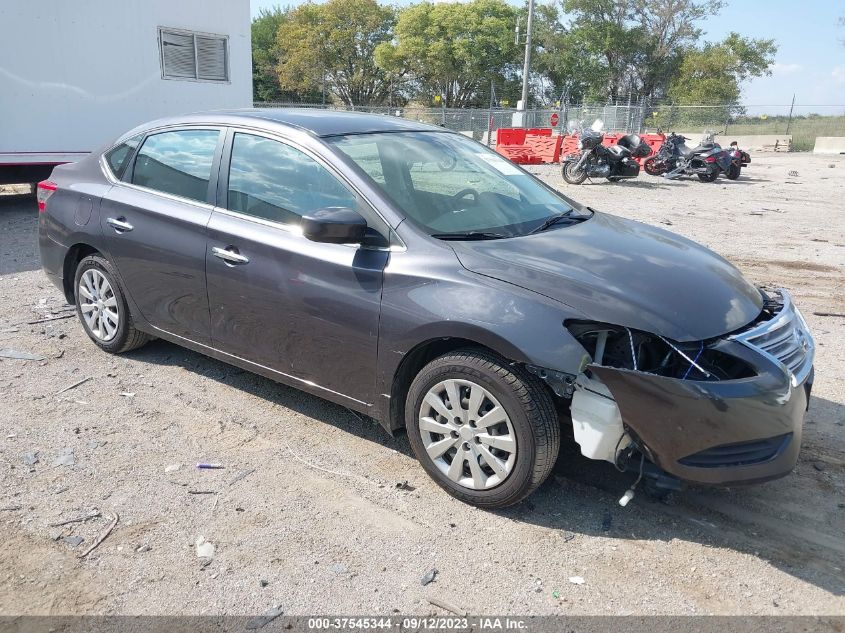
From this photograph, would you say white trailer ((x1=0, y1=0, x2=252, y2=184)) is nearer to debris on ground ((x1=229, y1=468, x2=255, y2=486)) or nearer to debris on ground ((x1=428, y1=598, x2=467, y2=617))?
debris on ground ((x1=229, y1=468, x2=255, y2=486))

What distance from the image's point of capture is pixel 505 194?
13.6 ft

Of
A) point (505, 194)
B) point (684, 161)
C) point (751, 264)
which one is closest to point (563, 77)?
point (684, 161)

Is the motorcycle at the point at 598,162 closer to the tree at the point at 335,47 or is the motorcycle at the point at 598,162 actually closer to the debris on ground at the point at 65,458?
the debris on ground at the point at 65,458

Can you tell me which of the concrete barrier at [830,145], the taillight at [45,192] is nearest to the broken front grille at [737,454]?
the taillight at [45,192]

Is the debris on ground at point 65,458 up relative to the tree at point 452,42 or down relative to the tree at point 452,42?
down

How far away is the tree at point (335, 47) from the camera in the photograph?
59.2 m

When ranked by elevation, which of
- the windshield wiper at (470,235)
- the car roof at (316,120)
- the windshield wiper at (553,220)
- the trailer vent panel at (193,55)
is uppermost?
the trailer vent panel at (193,55)

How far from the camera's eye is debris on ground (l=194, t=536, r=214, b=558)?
298 centimetres

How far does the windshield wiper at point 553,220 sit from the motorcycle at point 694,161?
616 inches

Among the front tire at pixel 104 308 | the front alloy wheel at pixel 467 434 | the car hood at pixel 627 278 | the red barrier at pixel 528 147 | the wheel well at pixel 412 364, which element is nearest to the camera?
the car hood at pixel 627 278

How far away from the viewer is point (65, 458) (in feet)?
12.2

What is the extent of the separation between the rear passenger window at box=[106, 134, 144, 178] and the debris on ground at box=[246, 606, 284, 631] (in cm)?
338

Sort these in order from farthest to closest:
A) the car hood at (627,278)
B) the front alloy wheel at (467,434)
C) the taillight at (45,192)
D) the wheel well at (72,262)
→ 1. the taillight at (45,192)
2. the wheel well at (72,262)
3. the front alloy wheel at (467,434)
4. the car hood at (627,278)

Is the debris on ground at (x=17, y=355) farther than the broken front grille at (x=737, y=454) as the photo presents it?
Yes
